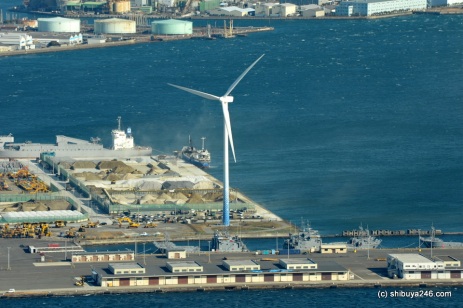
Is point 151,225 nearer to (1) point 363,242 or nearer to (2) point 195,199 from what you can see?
(2) point 195,199

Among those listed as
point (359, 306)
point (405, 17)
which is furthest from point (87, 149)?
point (405, 17)

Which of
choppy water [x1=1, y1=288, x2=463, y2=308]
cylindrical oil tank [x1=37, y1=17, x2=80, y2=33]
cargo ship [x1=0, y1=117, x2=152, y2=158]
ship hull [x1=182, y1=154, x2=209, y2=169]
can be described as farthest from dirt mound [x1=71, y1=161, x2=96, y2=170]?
cylindrical oil tank [x1=37, y1=17, x2=80, y2=33]

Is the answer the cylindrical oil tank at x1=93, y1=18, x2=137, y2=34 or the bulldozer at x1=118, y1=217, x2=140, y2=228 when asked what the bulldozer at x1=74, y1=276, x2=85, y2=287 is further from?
the cylindrical oil tank at x1=93, y1=18, x2=137, y2=34

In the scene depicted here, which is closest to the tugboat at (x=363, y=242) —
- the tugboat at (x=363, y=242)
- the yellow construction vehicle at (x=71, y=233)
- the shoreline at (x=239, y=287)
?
the tugboat at (x=363, y=242)

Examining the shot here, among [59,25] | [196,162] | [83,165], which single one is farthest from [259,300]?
[59,25]

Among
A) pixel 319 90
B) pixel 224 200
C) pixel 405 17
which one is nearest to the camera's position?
pixel 224 200

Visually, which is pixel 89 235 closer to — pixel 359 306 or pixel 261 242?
pixel 261 242
